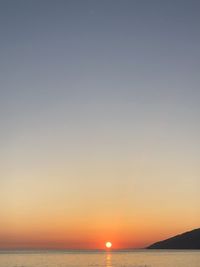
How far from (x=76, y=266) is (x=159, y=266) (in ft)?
Answer: 68.3

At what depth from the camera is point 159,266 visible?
102 m

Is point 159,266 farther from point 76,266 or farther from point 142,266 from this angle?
point 76,266

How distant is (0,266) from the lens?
102m

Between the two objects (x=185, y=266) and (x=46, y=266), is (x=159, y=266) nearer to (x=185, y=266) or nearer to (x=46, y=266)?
(x=185, y=266)

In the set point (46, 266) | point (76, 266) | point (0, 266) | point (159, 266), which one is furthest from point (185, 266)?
point (0, 266)

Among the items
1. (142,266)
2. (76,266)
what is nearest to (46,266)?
(76,266)

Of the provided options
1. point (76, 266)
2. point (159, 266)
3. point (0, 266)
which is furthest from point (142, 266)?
point (0, 266)

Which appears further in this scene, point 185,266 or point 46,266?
point 46,266

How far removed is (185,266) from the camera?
324 ft

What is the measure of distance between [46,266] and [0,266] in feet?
38.2

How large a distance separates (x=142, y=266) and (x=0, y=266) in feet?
112

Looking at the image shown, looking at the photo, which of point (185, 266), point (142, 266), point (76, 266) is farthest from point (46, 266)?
point (185, 266)

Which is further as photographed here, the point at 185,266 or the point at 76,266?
the point at 76,266

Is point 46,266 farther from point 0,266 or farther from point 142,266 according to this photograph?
point 142,266
